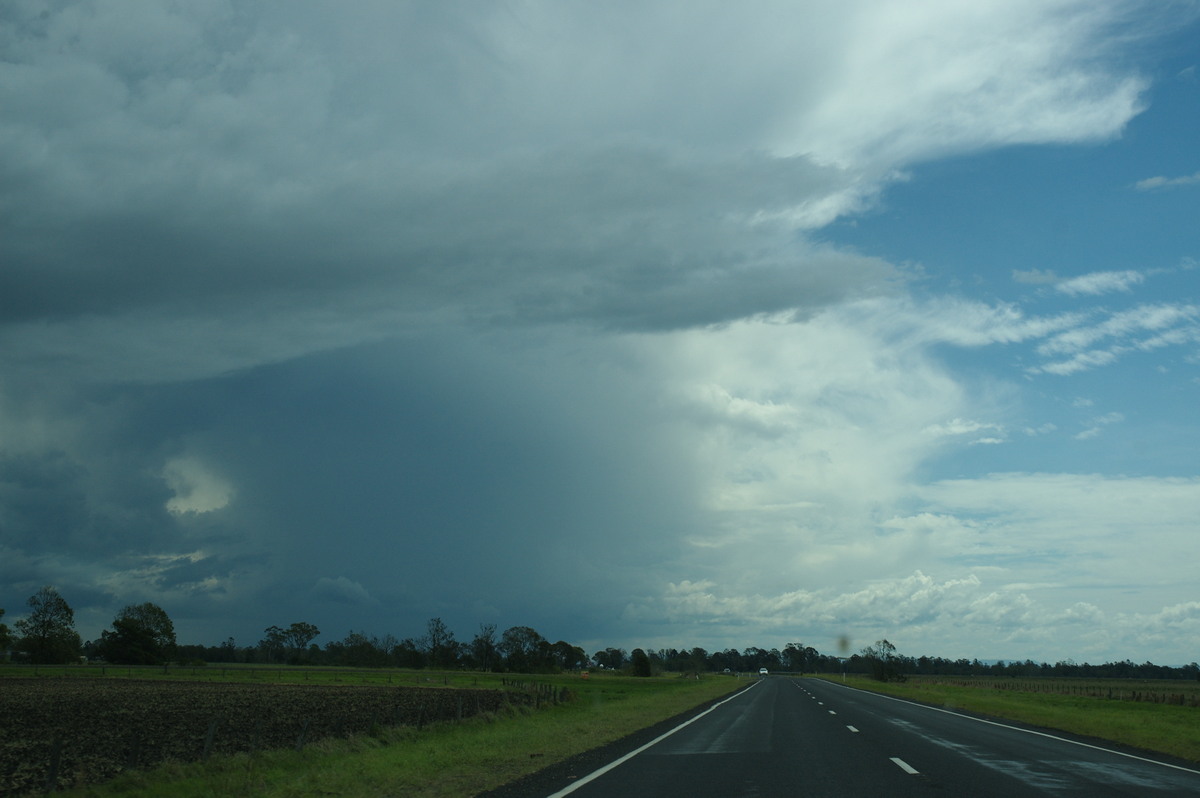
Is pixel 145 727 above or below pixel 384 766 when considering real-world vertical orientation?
below

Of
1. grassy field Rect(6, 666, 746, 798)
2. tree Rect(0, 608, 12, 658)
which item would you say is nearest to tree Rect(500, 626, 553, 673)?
tree Rect(0, 608, 12, 658)

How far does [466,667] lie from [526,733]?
17640 cm

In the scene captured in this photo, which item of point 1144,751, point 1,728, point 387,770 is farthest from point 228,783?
point 1,728

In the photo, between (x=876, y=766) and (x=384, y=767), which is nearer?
(x=876, y=766)

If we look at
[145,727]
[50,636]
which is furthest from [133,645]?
[145,727]

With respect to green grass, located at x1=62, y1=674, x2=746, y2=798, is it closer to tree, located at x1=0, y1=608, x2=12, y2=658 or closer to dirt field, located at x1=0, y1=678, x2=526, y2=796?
dirt field, located at x1=0, y1=678, x2=526, y2=796

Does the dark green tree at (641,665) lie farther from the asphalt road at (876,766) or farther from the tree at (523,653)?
the asphalt road at (876,766)

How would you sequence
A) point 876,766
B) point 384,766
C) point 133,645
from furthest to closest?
point 133,645
point 384,766
point 876,766

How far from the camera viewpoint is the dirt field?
2008 centimetres

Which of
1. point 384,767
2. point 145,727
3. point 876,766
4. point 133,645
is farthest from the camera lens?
point 133,645

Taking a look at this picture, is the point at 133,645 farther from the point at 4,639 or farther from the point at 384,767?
the point at 384,767

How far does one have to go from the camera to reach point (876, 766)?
1612 centimetres

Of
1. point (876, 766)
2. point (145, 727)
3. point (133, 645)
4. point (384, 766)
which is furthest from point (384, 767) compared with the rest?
point (133, 645)

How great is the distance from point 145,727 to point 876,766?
27.8 metres
